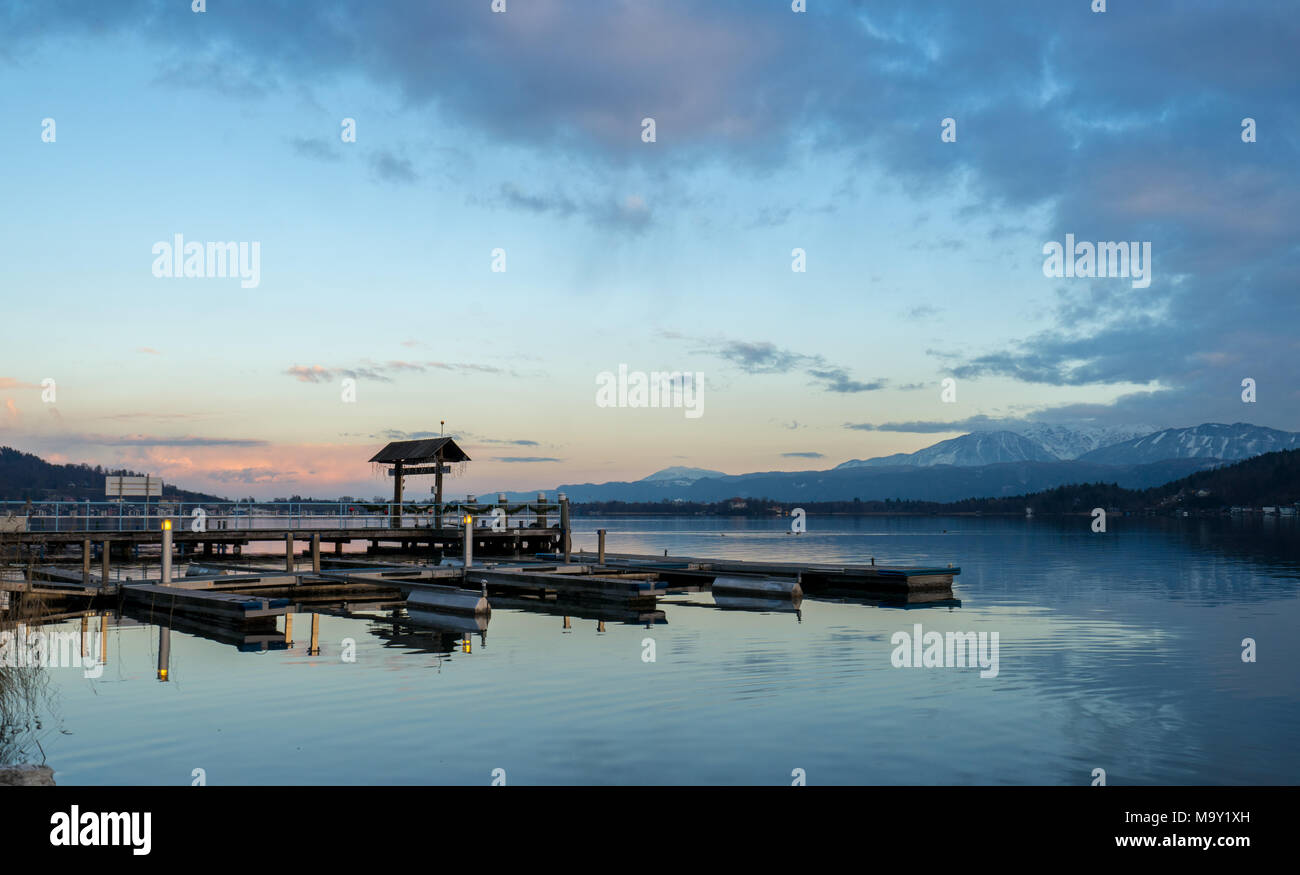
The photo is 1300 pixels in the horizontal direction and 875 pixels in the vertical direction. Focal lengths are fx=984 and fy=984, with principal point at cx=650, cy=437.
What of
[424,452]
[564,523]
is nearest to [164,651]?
[564,523]

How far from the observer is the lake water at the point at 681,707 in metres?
14.2

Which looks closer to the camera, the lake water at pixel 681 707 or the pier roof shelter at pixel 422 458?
the lake water at pixel 681 707

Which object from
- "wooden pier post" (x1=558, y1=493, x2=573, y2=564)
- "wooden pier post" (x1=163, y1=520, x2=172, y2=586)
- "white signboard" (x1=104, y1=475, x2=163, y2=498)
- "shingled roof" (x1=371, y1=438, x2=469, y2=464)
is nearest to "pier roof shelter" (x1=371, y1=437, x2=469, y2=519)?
"shingled roof" (x1=371, y1=438, x2=469, y2=464)

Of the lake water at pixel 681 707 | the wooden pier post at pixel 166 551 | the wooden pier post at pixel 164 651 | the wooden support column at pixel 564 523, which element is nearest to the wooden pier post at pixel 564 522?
the wooden support column at pixel 564 523

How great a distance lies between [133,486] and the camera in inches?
1905

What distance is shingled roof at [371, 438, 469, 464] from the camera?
2317 inches

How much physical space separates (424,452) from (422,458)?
1.50ft

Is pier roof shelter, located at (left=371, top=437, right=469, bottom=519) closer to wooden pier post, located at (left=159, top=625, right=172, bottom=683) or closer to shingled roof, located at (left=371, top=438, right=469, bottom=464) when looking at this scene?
shingled roof, located at (left=371, top=438, right=469, bottom=464)

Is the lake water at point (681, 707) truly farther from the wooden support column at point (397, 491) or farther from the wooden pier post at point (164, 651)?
the wooden support column at point (397, 491)

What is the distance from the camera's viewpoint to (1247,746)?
16078 millimetres

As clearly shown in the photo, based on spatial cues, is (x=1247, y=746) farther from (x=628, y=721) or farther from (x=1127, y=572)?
(x=1127, y=572)

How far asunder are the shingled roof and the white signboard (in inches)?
584

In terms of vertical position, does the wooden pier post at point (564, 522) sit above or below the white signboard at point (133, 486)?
below
